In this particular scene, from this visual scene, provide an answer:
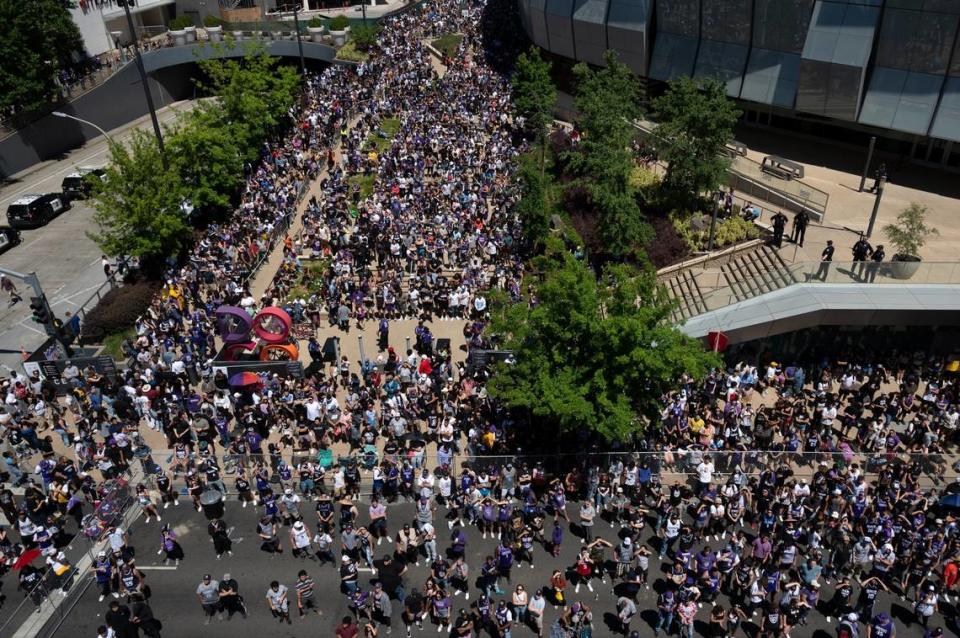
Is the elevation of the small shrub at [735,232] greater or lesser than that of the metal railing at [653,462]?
greater

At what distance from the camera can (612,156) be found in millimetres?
30953

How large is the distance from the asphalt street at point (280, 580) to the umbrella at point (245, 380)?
4.89 m

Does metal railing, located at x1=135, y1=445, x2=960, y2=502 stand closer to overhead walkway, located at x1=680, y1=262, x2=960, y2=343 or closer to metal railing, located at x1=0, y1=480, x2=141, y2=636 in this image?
metal railing, located at x1=0, y1=480, x2=141, y2=636

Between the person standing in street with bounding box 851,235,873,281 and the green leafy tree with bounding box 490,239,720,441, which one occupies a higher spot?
the green leafy tree with bounding box 490,239,720,441

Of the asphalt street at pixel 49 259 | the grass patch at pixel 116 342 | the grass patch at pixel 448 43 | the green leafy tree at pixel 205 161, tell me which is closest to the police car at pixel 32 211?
the asphalt street at pixel 49 259

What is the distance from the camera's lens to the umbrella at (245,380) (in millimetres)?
23797

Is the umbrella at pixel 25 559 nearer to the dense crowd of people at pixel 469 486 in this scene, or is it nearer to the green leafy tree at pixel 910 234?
the dense crowd of people at pixel 469 486

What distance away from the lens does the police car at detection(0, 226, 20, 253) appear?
3797 centimetres

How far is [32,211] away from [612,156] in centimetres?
3202

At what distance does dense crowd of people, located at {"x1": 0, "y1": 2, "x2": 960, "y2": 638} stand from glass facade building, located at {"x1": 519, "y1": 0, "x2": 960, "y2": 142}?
43.5ft

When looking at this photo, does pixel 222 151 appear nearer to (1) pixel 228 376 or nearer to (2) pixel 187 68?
(1) pixel 228 376

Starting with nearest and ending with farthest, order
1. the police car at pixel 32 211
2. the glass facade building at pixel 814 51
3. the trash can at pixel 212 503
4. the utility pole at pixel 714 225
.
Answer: the trash can at pixel 212 503
the utility pole at pixel 714 225
the glass facade building at pixel 814 51
the police car at pixel 32 211

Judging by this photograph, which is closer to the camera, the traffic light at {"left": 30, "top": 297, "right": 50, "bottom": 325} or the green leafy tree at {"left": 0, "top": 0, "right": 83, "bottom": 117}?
the traffic light at {"left": 30, "top": 297, "right": 50, "bottom": 325}

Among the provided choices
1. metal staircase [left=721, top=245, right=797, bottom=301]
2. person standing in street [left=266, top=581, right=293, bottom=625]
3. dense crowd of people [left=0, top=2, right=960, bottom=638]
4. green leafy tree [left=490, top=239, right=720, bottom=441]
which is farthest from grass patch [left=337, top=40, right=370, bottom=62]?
person standing in street [left=266, top=581, right=293, bottom=625]
